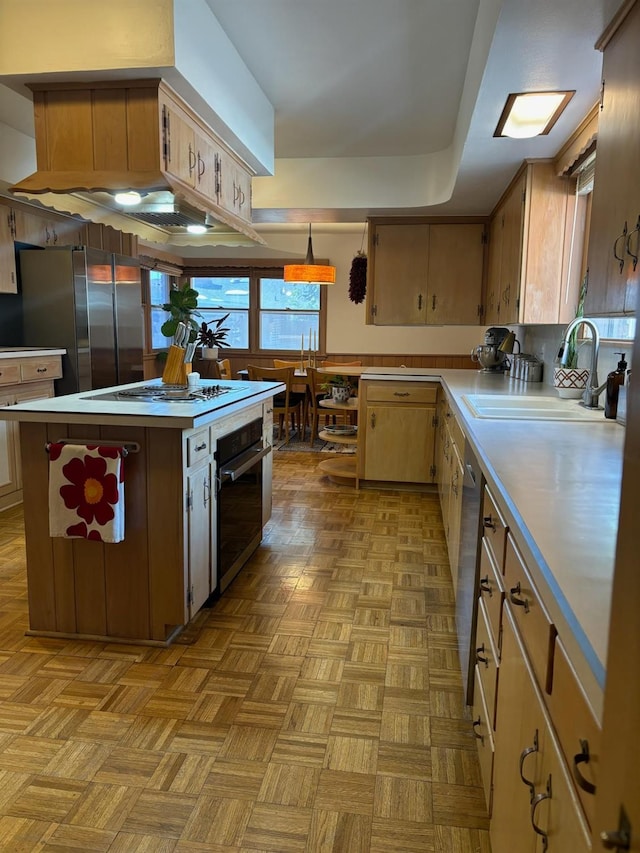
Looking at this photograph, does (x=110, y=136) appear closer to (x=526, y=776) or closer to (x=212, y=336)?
(x=526, y=776)

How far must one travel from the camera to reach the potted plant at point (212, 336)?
7828mm

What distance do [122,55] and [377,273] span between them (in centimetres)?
305

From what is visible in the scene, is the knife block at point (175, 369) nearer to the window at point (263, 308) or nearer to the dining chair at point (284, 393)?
the dining chair at point (284, 393)

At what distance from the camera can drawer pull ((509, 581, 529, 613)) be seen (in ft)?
3.51

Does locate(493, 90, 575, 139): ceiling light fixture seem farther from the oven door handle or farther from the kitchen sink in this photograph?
the oven door handle

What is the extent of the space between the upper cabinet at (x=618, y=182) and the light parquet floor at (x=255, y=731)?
1.39m

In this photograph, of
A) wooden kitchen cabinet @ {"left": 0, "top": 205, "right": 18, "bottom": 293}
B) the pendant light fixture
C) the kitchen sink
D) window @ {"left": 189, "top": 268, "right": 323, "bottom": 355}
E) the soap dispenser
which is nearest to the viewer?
the soap dispenser

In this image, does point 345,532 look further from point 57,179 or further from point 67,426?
point 57,179

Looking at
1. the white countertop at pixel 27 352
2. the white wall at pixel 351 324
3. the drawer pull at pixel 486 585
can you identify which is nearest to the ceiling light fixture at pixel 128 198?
the white countertop at pixel 27 352

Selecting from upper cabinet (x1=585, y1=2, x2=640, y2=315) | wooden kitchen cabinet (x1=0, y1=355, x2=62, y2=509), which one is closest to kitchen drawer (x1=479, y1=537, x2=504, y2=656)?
upper cabinet (x1=585, y1=2, x2=640, y2=315)

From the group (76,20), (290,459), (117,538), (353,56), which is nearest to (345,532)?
(117,538)

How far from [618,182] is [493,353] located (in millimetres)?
3347

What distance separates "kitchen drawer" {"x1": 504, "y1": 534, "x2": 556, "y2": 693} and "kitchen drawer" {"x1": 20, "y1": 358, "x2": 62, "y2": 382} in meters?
3.70

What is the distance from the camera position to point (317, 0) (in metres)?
2.45
